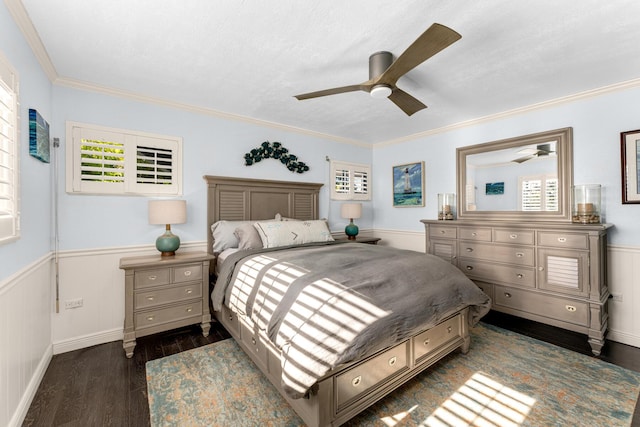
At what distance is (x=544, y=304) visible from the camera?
9.63 feet

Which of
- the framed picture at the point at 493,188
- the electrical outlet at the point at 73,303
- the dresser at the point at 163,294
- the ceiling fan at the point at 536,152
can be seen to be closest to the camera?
the dresser at the point at 163,294

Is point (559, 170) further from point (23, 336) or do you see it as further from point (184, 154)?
point (23, 336)

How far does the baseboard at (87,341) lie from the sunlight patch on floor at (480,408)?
2749mm

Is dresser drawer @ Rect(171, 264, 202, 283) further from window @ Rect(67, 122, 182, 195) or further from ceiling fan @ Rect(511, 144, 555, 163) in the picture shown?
ceiling fan @ Rect(511, 144, 555, 163)

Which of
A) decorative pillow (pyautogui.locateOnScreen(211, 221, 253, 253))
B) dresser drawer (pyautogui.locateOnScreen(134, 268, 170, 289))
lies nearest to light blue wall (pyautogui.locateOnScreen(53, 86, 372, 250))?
decorative pillow (pyautogui.locateOnScreen(211, 221, 253, 253))

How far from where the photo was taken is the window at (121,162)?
2.69m

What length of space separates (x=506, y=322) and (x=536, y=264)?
767mm

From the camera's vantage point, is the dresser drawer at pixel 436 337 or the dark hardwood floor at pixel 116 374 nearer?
the dark hardwood floor at pixel 116 374

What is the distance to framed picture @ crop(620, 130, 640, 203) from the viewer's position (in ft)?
8.79

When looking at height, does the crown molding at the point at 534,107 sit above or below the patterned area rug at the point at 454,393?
above

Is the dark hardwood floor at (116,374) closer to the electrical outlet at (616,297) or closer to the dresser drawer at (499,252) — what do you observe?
the electrical outlet at (616,297)

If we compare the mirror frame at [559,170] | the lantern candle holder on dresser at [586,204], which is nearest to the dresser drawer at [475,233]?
the mirror frame at [559,170]

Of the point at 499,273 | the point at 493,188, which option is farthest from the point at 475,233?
the point at 493,188

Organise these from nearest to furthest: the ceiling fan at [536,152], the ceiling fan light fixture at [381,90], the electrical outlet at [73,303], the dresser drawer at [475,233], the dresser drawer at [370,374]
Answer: the dresser drawer at [370,374] → the ceiling fan light fixture at [381,90] → the electrical outlet at [73,303] → the ceiling fan at [536,152] → the dresser drawer at [475,233]
